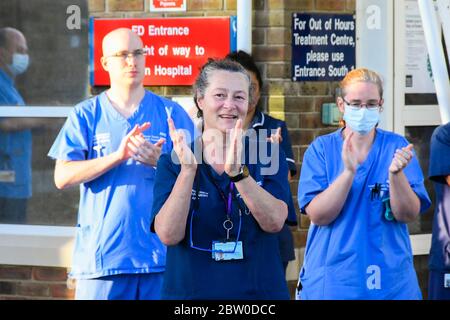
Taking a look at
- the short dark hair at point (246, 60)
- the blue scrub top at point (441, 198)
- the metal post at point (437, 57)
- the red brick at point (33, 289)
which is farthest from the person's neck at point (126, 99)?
the red brick at point (33, 289)

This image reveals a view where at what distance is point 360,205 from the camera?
16.1ft

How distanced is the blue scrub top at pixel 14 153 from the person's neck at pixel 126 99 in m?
1.88

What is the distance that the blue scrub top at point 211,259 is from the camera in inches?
162

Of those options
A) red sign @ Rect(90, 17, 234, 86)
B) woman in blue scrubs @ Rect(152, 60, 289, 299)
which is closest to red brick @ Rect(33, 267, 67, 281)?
red sign @ Rect(90, 17, 234, 86)

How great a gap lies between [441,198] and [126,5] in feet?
8.18

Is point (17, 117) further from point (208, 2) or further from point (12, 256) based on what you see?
point (208, 2)

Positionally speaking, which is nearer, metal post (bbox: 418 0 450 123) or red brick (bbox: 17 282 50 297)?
metal post (bbox: 418 0 450 123)

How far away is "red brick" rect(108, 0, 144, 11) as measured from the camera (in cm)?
677

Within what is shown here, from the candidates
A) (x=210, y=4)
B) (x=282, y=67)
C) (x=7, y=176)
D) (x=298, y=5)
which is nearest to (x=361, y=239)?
(x=282, y=67)

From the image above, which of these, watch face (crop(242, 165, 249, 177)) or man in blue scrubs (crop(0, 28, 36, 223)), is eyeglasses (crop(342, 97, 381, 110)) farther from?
man in blue scrubs (crop(0, 28, 36, 223))

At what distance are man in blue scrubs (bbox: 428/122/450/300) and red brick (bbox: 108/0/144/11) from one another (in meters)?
2.23

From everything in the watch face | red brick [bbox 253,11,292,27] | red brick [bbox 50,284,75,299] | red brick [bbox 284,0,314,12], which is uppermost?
red brick [bbox 284,0,314,12]

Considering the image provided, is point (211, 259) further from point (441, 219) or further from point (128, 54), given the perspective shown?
point (441, 219)

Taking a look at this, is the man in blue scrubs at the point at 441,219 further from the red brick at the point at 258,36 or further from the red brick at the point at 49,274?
the red brick at the point at 49,274
